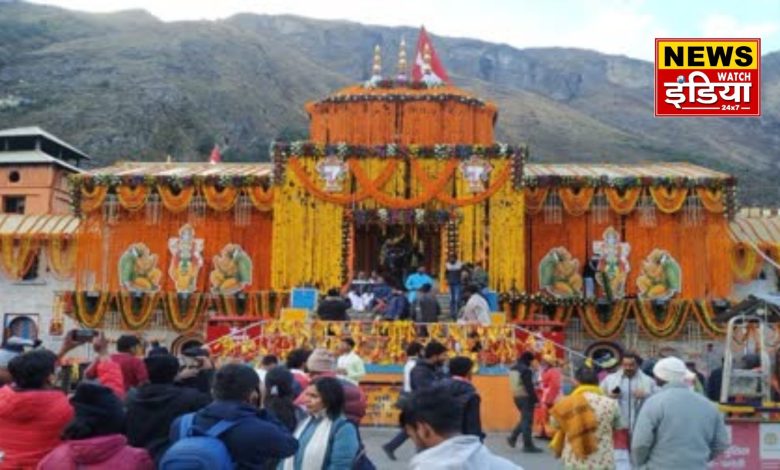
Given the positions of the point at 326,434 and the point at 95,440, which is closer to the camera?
the point at 95,440

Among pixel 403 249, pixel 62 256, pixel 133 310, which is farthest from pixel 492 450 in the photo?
pixel 62 256

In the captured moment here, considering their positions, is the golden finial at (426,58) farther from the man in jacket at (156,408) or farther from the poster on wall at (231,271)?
the man in jacket at (156,408)

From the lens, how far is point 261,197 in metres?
28.8

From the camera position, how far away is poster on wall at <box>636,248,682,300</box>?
28.3 metres

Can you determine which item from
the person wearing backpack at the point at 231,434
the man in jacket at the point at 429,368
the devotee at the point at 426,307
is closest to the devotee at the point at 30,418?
the person wearing backpack at the point at 231,434

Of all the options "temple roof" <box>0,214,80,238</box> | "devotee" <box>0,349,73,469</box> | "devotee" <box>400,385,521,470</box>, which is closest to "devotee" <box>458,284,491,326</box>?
"devotee" <box>0,349,73,469</box>

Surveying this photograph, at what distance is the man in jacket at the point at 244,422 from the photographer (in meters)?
4.86

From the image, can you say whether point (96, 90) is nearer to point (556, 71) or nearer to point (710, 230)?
point (710, 230)

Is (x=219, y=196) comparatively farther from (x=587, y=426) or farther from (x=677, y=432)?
(x=677, y=432)

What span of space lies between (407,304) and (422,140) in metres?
8.10

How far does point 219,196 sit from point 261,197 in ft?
4.36

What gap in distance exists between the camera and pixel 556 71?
463 feet

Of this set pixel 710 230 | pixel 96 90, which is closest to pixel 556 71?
pixel 96 90

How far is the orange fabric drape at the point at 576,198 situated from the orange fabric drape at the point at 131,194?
41.9 feet
